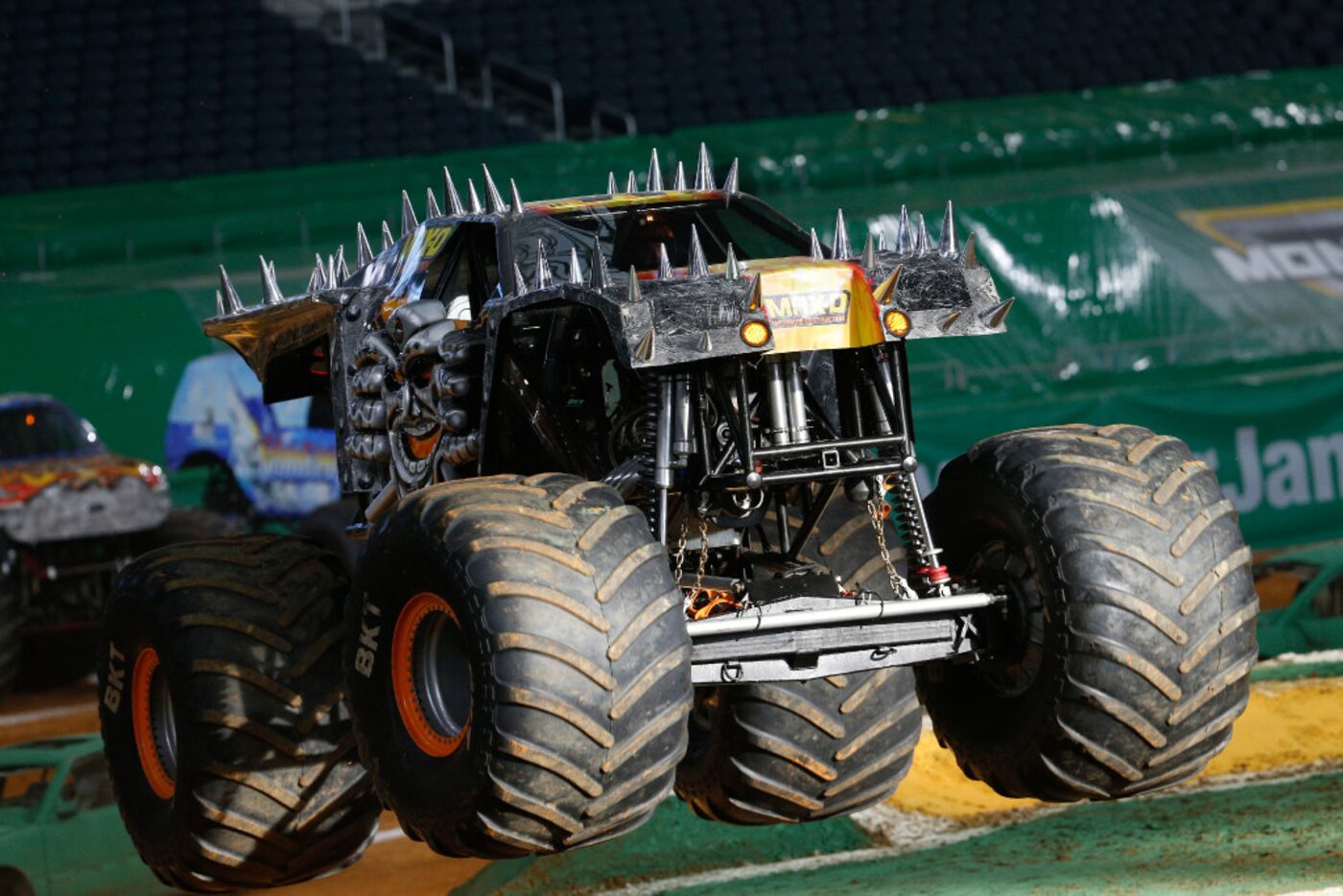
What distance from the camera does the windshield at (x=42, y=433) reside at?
450 inches

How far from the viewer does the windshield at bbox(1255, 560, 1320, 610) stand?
12242 millimetres

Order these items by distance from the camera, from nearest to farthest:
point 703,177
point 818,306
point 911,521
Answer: point 818,306
point 911,521
point 703,177

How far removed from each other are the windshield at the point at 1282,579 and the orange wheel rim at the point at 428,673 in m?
7.94

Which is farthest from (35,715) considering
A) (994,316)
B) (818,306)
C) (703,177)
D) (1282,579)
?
(1282,579)

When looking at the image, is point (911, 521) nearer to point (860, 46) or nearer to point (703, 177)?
point (703, 177)

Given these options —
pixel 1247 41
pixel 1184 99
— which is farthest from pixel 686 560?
pixel 1247 41

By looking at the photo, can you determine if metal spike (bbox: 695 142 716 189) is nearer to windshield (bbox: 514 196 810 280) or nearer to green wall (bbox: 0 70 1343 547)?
windshield (bbox: 514 196 810 280)

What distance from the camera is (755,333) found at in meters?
5.35

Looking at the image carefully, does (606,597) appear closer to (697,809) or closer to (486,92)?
(697,809)

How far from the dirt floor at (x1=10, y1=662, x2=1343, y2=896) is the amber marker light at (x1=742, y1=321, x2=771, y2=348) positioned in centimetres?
324

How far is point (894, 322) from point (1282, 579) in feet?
25.0

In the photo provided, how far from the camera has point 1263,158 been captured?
14414 millimetres

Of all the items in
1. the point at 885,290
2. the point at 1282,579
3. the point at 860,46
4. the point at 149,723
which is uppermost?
the point at 860,46

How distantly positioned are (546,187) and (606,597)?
9224 mm
